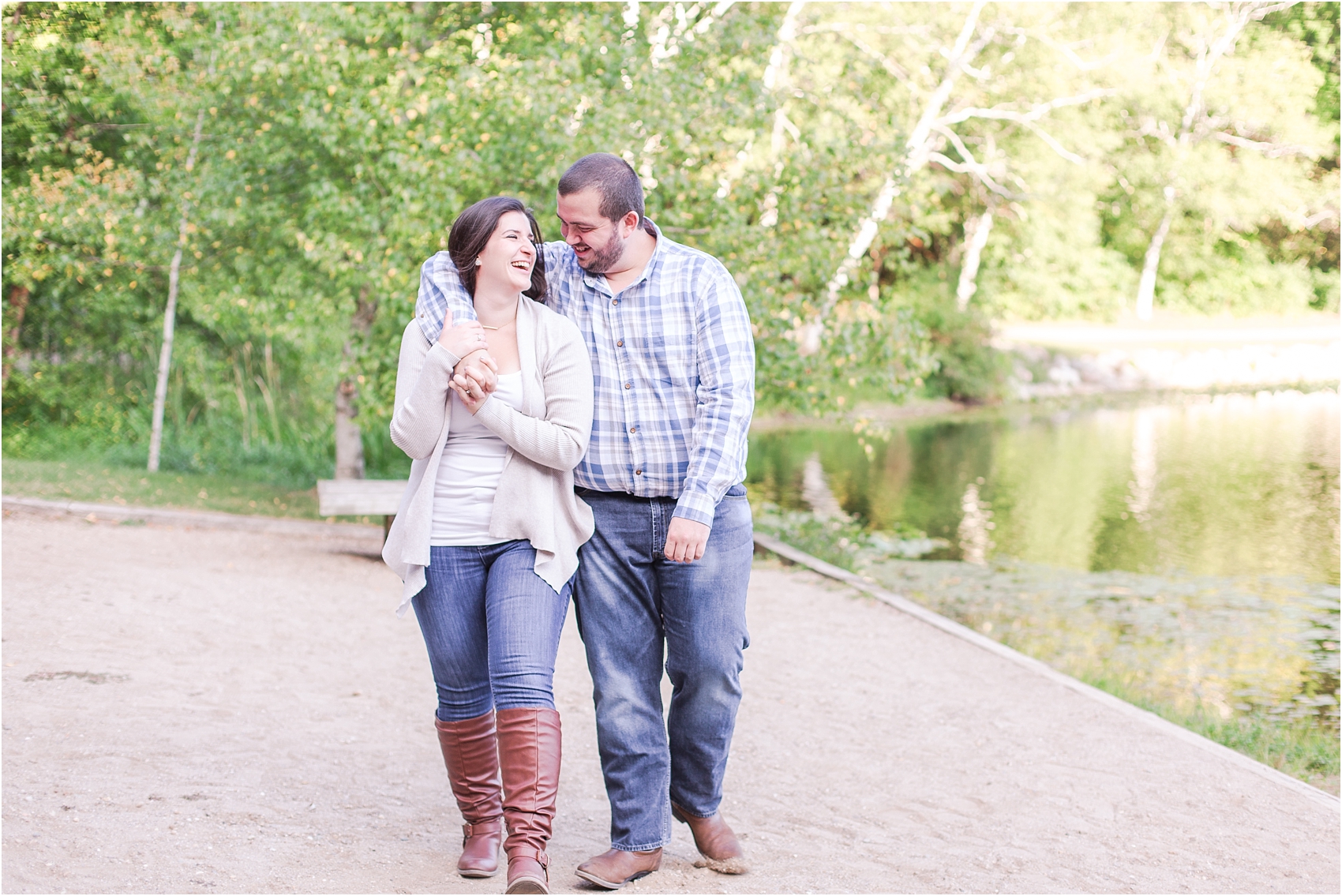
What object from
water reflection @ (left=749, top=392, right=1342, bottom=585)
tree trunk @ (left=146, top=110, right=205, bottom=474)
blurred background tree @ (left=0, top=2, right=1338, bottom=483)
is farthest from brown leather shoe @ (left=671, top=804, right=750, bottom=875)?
tree trunk @ (left=146, top=110, right=205, bottom=474)

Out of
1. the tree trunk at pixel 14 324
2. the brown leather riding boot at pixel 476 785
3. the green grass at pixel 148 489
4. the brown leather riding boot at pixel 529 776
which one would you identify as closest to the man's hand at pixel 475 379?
the brown leather riding boot at pixel 529 776

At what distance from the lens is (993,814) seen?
4.57 m

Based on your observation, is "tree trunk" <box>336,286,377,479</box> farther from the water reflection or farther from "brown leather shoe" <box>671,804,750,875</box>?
"brown leather shoe" <box>671,804,750,875</box>

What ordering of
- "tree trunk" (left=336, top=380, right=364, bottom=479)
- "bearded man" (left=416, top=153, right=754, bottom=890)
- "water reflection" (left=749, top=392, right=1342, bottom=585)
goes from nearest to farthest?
"bearded man" (left=416, top=153, right=754, bottom=890)
"water reflection" (left=749, top=392, right=1342, bottom=585)
"tree trunk" (left=336, top=380, right=364, bottom=479)

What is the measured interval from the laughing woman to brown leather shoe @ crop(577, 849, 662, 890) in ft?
1.11

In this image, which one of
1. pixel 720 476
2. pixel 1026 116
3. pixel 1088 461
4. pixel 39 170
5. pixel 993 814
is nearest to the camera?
pixel 720 476

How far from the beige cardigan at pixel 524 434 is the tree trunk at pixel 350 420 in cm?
770

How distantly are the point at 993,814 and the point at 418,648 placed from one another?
324 cm

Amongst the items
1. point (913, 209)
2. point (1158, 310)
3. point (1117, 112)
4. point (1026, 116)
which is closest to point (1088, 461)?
point (913, 209)

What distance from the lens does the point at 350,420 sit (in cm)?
1150

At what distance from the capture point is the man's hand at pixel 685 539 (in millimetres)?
3420

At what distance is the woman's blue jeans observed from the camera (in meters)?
3.36

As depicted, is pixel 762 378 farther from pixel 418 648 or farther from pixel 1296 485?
pixel 1296 485

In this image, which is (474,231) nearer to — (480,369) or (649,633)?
(480,369)
